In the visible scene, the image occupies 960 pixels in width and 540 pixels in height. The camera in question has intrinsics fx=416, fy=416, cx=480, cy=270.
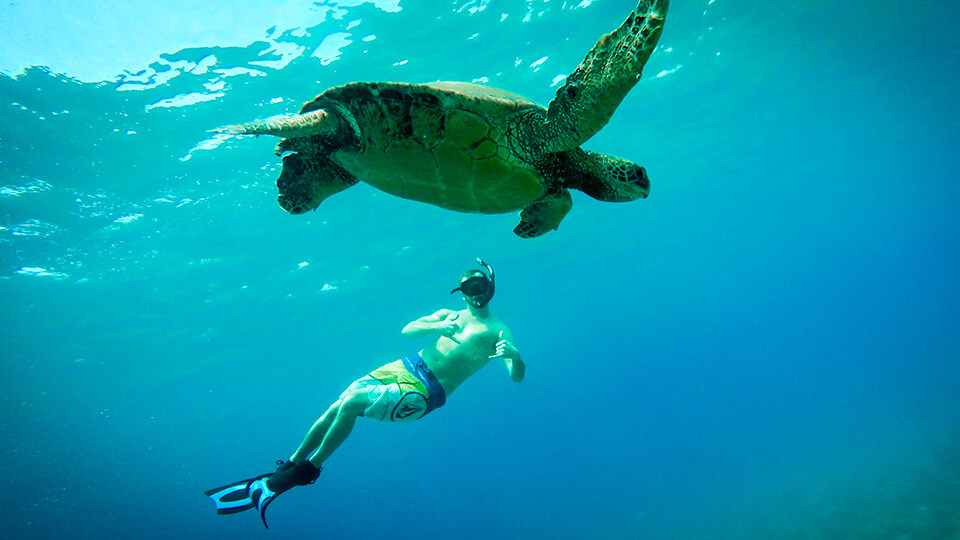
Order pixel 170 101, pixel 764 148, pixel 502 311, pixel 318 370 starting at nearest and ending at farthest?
1. pixel 170 101
2. pixel 764 148
3. pixel 502 311
4. pixel 318 370

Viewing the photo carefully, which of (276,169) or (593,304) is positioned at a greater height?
(593,304)

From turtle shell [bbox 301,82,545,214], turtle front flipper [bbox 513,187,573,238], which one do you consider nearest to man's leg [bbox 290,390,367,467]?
turtle shell [bbox 301,82,545,214]

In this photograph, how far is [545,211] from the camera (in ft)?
13.0

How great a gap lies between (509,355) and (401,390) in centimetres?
134

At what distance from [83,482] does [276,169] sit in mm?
81281

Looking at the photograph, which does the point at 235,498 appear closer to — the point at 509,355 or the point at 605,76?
the point at 509,355

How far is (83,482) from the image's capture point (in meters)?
61.8

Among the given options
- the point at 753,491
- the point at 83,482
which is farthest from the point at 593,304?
the point at 83,482

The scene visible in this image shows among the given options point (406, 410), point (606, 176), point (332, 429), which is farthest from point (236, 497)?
point (606, 176)

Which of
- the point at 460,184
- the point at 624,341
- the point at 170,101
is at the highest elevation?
the point at 624,341

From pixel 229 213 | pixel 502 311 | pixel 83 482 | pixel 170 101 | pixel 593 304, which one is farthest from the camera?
pixel 83 482

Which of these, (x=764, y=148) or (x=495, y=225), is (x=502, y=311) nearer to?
(x=495, y=225)

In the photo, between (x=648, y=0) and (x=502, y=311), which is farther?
(x=502, y=311)

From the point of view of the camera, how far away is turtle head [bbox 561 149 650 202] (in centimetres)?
339
